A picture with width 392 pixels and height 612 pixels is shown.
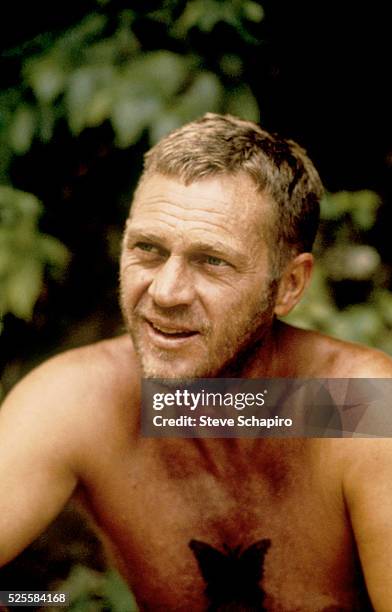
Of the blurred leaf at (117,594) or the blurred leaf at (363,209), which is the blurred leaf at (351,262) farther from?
the blurred leaf at (117,594)

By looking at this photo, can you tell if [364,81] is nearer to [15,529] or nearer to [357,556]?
[357,556]

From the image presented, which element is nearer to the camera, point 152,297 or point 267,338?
point 152,297

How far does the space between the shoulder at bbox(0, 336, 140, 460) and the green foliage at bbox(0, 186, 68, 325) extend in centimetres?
20

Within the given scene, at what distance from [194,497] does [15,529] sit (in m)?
0.24

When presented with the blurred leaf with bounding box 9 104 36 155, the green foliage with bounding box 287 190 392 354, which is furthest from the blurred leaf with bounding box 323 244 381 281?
the blurred leaf with bounding box 9 104 36 155

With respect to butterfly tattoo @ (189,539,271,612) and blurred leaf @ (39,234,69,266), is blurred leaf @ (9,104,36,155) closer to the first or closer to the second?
blurred leaf @ (39,234,69,266)

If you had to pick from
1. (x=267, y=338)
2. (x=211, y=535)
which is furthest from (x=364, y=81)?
(x=211, y=535)

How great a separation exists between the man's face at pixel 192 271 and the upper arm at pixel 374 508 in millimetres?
211

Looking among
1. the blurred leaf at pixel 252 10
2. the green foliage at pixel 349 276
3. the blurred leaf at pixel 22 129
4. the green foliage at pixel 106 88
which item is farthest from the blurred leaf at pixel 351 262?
the blurred leaf at pixel 22 129

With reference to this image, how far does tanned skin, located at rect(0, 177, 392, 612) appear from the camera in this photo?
2.89ft

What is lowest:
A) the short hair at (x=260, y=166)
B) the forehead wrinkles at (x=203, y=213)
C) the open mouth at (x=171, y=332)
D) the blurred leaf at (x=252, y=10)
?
the open mouth at (x=171, y=332)

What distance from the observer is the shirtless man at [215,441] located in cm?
86

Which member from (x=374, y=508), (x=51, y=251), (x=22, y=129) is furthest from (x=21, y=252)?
(x=374, y=508)

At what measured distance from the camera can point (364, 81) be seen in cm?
152
